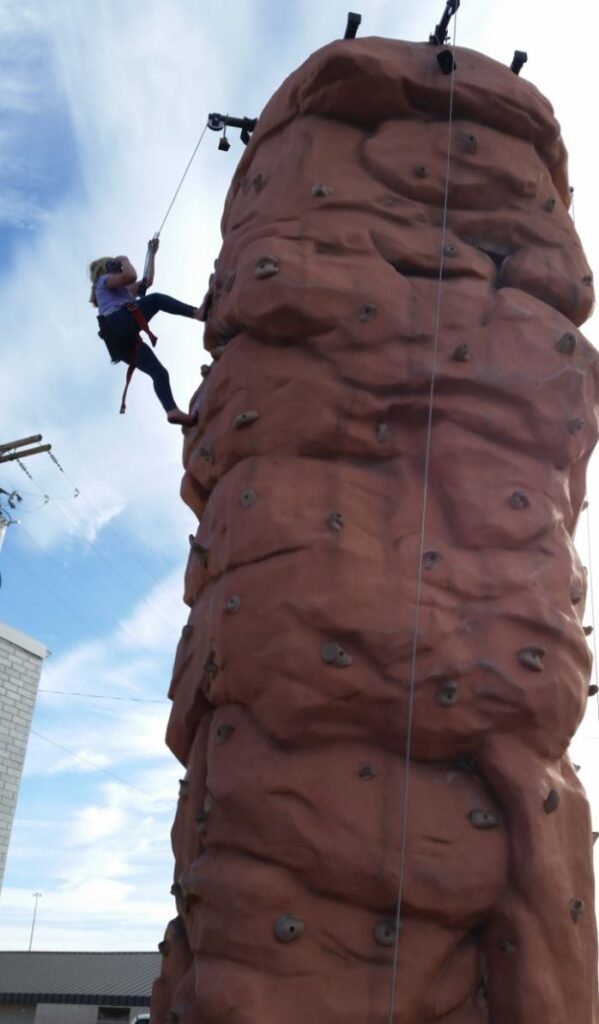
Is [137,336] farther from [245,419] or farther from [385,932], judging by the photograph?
[385,932]

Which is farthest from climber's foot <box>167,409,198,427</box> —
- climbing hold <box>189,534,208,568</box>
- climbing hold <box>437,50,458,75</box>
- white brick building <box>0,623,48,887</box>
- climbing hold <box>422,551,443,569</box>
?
white brick building <box>0,623,48,887</box>

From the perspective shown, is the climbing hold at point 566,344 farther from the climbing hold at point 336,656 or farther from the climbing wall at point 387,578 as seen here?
the climbing hold at point 336,656

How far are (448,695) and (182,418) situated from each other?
231 cm

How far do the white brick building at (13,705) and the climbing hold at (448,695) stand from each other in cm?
1188

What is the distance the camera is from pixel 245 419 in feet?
15.5

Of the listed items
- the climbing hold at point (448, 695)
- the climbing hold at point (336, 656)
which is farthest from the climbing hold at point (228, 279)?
the climbing hold at point (448, 695)

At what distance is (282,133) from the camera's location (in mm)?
5785

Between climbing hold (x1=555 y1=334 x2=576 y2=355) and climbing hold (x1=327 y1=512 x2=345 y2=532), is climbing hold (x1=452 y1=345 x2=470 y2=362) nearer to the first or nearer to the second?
climbing hold (x1=555 y1=334 x2=576 y2=355)

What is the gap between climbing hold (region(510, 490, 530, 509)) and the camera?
4.50 meters

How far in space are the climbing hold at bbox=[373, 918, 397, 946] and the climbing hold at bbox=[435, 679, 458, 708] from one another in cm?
85

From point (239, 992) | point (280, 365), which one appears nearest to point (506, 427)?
point (280, 365)

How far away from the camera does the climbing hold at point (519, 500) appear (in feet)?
14.8

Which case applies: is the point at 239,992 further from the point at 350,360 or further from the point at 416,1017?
the point at 350,360

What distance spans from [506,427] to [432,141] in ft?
5.92
